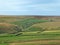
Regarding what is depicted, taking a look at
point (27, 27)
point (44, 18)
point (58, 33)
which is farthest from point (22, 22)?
point (58, 33)

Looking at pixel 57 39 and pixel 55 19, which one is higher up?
pixel 55 19

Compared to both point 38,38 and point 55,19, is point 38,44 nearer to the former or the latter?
point 38,38

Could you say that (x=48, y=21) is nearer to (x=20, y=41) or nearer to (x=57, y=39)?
(x=57, y=39)

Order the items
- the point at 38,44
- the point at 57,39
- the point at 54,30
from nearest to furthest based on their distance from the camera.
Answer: the point at 38,44, the point at 57,39, the point at 54,30

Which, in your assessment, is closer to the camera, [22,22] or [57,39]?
[57,39]

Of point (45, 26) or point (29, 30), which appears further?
point (45, 26)

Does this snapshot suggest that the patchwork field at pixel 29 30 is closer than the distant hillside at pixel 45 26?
Yes

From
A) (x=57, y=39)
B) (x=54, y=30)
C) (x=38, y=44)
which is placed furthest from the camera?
(x=54, y=30)

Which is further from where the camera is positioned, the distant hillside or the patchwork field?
the distant hillside
